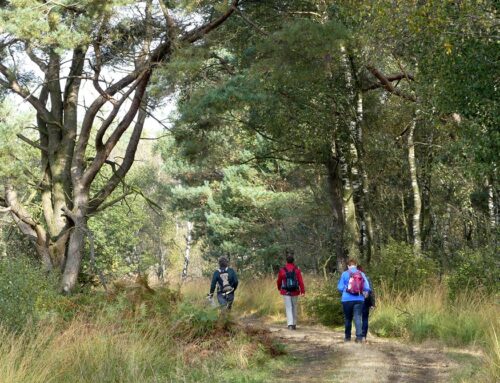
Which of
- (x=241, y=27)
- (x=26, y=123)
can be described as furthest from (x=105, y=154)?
(x=241, y=27)

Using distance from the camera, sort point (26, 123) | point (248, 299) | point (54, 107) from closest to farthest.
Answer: point (26, 123)
point (54, 107)
point (248, 299)

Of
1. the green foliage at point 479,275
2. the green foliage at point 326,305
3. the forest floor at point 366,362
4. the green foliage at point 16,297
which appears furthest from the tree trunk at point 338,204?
the green foliage at point 16,297

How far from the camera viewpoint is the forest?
10.6 m

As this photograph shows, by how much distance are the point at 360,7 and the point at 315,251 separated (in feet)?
69.8

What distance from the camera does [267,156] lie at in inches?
914

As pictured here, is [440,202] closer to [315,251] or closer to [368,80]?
[368,80]

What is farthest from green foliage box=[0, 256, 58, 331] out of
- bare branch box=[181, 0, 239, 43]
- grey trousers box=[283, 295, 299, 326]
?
bare branch box=[181, 0, 239, 43]

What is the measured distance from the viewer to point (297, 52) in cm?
1500

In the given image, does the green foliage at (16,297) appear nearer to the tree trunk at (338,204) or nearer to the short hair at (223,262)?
the short hair at (223,262)

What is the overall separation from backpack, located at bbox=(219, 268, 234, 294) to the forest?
1.45m

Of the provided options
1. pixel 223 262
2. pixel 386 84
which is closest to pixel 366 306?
pixel 223 262

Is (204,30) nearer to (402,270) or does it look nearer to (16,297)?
(402,270)

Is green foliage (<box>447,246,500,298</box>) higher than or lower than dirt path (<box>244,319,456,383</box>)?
higher

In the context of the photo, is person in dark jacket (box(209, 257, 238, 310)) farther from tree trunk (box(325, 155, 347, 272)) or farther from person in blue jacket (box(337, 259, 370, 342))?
tree trunk (box(325, 155, 347, 272))
